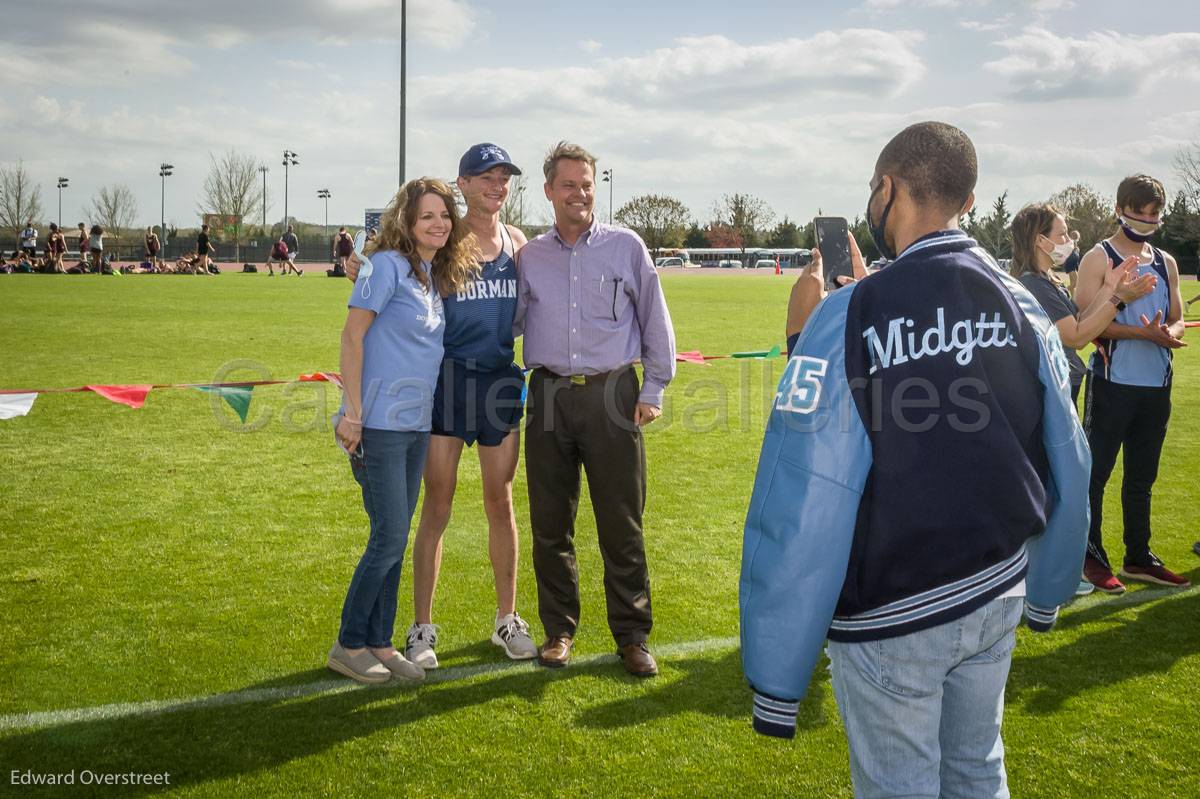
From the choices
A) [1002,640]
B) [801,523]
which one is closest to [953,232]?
[801,523]

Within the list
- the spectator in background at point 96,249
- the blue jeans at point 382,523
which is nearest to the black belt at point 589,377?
the blue jeans at point 382,523

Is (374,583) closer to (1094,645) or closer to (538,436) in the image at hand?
(538,436)

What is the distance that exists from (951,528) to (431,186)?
2898 mm

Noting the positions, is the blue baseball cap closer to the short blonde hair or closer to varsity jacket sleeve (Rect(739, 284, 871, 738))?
the short blonde hair

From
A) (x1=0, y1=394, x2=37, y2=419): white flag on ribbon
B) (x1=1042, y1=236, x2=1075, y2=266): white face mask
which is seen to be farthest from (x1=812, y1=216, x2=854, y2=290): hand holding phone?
(x1=0, y1=394, x2=37, y2=419): white flag on ribbon

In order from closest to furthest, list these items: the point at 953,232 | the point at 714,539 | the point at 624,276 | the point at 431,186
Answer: the point at 953,232 → the point at 431,186 → the point at 624,276 → the point at 714,539

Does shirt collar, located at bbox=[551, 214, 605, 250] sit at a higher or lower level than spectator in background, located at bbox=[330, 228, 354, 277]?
lower

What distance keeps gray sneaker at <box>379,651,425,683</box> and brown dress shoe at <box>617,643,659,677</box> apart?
932mm

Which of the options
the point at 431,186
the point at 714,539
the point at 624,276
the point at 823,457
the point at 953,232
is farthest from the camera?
the point at 714,539

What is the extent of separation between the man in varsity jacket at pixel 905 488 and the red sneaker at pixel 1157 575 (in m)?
4.23

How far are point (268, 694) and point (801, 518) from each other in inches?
119

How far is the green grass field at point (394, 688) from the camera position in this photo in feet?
11.6

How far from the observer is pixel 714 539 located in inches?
253

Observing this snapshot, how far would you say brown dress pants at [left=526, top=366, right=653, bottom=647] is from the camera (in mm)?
4504
